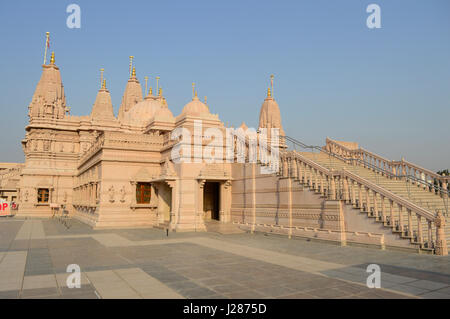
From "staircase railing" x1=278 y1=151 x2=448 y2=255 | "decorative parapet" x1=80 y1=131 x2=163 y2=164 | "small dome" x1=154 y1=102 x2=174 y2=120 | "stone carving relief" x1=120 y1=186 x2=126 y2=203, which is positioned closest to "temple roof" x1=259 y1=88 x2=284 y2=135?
"small dome" x1=154 y1=102 x2=174 y2=120

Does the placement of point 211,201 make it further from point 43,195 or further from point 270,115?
point 43,195

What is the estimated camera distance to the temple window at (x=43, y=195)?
40956 millimetres

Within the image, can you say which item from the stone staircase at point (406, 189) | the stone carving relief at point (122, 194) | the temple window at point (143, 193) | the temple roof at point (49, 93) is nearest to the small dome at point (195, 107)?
the temple window at point (143, 193)

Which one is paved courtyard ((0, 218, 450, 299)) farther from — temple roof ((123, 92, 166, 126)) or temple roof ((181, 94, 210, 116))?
temple roof ((123, 92, 166, 126))

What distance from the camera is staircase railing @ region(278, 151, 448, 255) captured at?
11.7m

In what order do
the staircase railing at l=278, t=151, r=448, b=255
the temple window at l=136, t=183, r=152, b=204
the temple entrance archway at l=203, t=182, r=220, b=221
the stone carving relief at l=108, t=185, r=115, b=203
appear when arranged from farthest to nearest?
the temple entrance archway at l=203, t=182, r=220, b=221
the temple window at l=136, t=183, r=152, b=204
the stone carving relief at l=108, t=185, r=115, b=203
the staircase railing at l=278, t=151, r=448, b=255

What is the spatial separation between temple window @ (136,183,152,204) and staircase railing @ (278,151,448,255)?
10319 mm

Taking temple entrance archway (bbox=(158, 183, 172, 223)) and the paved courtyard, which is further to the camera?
temple entrance archway (bbox=(158, 183, 172, 223))

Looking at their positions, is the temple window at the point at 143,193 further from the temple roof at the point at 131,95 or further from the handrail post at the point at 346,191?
the temple roof at the point at 131,95

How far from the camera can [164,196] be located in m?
23.3
